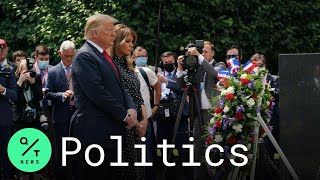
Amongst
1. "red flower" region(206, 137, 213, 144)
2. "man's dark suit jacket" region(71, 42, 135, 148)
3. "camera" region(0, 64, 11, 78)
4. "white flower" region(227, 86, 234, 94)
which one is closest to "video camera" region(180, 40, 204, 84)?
"red flower" region(206, 137, 213, 144)

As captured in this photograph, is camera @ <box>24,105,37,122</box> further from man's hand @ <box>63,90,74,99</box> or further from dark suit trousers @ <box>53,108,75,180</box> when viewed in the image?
man's hand @ <box>63,90,74,99</box>

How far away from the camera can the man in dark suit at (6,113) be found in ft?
34.5

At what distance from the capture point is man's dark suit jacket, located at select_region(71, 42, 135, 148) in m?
7.18

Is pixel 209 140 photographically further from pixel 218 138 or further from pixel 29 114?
pixel 29 114

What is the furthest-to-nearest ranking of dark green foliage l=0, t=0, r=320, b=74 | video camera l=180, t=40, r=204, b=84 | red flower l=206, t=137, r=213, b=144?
1. dark green foliage l=0, t=0, r=320, b=74
2. video camera l=180, t=40, r=204, b=84
3. red flower l=206, t=137, r=213, b=144

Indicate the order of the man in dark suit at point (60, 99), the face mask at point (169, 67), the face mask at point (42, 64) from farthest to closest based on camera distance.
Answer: the face mask at point (169, 67)
the face mask at point (42, 64)
the man in dark suit at point (60, 99)

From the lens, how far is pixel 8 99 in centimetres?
1060

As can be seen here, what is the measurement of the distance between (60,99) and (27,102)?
43 centimetres

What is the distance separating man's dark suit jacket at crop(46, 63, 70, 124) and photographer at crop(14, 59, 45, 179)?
0.64ft

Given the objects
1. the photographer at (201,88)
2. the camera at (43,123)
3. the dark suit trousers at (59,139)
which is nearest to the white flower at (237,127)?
the photographer at (201,88)

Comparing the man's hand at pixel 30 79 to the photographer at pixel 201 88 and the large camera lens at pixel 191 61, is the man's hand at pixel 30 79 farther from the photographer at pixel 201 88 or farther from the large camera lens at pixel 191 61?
the large camera lens at pixel 191 61

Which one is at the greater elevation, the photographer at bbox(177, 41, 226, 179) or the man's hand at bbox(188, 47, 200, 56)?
the man's hand at bbox(188, 47, 200, 56)

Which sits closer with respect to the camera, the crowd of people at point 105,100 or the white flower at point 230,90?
the crowd of people at point 105,100

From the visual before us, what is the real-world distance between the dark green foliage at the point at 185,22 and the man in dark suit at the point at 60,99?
498 cm
